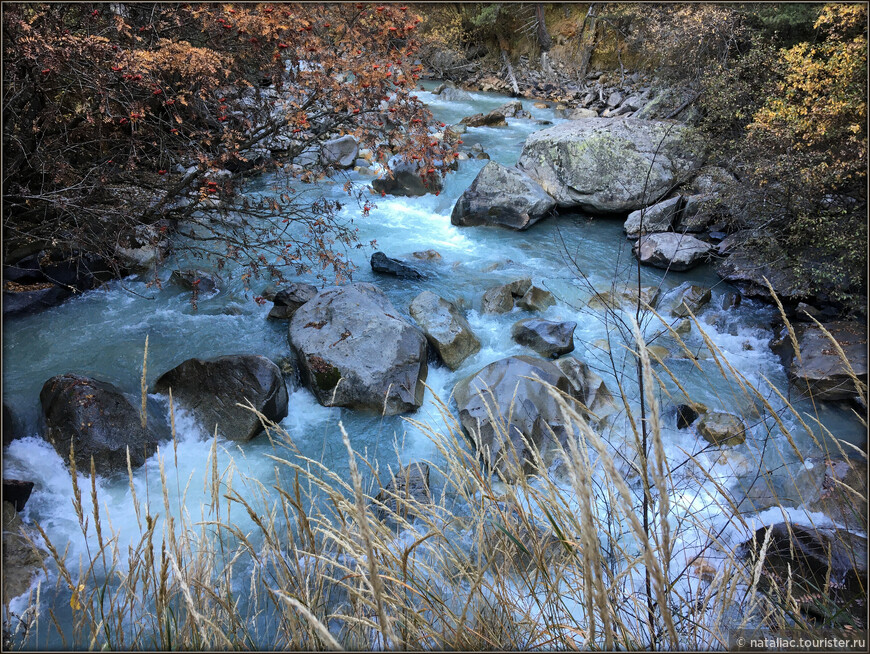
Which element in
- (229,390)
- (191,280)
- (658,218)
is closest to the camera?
(229,390)

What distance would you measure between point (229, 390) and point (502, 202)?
477 centimetres

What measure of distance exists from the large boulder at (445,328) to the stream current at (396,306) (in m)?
0.11

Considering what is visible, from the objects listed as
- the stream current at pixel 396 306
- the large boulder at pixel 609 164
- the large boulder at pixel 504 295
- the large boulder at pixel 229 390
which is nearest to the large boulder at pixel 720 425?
the stream current at pixel 396 306

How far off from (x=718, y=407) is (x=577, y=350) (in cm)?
129

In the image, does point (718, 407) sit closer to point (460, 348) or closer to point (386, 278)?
point (460, 348)

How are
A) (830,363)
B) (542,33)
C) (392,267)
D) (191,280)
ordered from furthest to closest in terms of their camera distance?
1. (542,33)
2. (392,267)
3. (191,280)
4. (830,363)

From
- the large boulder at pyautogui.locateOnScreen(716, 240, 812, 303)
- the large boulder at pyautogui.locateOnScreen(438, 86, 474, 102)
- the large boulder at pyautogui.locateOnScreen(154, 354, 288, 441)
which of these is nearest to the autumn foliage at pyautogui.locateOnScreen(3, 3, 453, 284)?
the large boulder at pyautogui.locateOnScreen(154, 354, 288, 441)

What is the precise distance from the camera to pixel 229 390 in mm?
3904

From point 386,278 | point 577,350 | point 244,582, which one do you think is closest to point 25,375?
point 244,582

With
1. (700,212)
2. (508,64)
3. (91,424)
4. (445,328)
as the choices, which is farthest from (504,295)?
(508,64)

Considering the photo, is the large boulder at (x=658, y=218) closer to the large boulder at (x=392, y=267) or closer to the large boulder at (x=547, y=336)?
the large boulder at (x=547, y=336)

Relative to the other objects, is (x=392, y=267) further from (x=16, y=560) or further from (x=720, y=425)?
(x=16, y=560)

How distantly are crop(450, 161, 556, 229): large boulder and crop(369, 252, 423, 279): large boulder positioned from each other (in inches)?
66.8

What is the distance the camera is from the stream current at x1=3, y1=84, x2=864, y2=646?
131 inches
